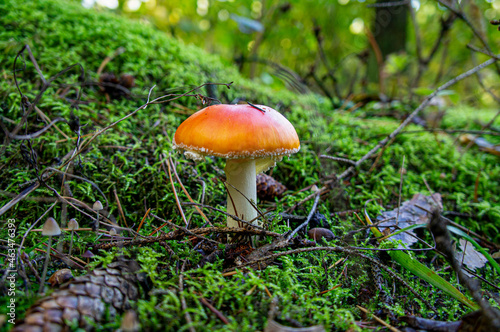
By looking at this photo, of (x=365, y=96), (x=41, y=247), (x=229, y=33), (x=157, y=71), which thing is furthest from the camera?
(x=229, y=33)

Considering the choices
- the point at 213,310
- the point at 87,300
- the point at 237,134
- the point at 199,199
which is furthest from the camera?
the point at 199,199

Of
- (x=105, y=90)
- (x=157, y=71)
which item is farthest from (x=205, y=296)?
(x=157, y=71)

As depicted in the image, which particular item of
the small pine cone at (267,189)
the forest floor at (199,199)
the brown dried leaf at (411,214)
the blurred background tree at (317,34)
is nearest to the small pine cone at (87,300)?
the forest floor at (199,199)

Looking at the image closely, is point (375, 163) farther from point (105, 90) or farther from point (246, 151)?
point (105, 90)

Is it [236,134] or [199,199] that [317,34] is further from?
[236,134]

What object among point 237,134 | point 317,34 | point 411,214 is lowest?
point 411,214

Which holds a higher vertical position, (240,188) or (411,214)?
(240,188)

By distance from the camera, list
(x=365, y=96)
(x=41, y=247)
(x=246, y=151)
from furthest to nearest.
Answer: (x=365, y=96), (x=41, y=247), (x=246, y=151)

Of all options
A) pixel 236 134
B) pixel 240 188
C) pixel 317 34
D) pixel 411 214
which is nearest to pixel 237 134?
pixel 236 134
